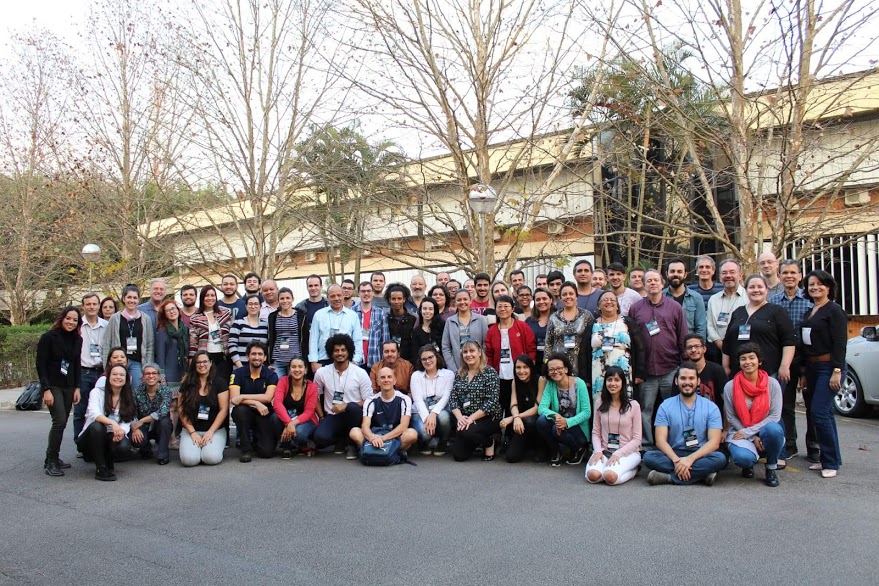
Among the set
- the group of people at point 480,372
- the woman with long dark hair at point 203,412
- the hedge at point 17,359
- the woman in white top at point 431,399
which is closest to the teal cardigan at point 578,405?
the group of people at point 480,372

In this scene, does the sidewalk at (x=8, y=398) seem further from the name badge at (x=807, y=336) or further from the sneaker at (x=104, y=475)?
the name badge at (x=807, y=336)

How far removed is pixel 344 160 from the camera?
15.9 metres

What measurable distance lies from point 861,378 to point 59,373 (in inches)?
410

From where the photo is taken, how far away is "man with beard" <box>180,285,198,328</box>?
31.9ft

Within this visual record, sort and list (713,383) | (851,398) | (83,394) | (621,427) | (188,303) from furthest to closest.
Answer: (851,398)
(188,303)
(83,394)
(713,383)
(621,427)

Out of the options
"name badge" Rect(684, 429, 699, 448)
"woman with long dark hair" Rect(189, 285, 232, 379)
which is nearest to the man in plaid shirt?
"woman with long dark hair" Rect(189, 285, 232, 379)

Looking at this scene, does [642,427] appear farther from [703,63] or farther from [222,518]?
[703,63]

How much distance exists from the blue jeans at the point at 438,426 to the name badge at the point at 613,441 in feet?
6.48

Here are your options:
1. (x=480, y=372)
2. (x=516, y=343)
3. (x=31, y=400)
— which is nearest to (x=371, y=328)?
(x=480, y=372)

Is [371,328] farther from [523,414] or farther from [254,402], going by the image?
[523,414]

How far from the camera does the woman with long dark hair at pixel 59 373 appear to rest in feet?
27.6

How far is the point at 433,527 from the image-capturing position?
19.0 ft

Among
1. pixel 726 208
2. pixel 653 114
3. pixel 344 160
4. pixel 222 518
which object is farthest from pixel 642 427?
pixel 726 208

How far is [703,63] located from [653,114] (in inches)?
101
